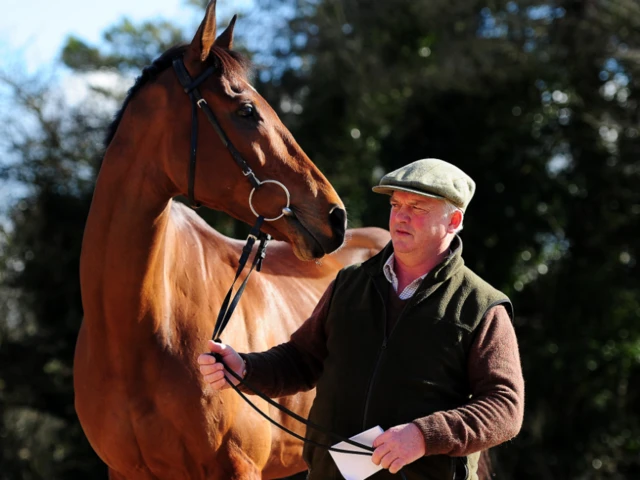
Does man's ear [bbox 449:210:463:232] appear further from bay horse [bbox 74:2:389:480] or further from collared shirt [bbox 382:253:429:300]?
bay horse [bbox 74:2:389:480]

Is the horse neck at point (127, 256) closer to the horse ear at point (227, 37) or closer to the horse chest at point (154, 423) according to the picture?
the horse chest at point (154, 423)

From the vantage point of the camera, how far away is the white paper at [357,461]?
7.65 ft

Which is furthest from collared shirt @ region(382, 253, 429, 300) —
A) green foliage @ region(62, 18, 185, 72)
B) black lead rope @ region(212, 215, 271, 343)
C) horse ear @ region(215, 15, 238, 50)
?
green foliage @ region(62, 18, 185, 72)

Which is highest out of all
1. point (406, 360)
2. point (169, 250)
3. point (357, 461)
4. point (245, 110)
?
point (245, 110)

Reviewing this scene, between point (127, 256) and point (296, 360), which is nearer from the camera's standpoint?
point (296, 360)

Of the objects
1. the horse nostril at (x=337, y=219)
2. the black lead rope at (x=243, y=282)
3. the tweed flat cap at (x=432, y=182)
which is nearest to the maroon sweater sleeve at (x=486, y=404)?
the tweed flat cap at (x=432, y=182)

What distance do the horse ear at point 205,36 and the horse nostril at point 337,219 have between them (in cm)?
78

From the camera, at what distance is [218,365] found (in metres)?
2.55

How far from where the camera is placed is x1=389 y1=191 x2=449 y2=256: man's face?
2.45 metres

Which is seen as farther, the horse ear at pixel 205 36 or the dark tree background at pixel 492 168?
the dark tree background at pixel 492 168

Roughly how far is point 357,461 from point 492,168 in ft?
20.6

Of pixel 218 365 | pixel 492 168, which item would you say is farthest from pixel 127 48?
pixel 218 365

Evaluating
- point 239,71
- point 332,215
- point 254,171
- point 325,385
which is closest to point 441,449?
point 325,385

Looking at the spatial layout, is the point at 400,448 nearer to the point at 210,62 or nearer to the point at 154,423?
the point at 154,423
